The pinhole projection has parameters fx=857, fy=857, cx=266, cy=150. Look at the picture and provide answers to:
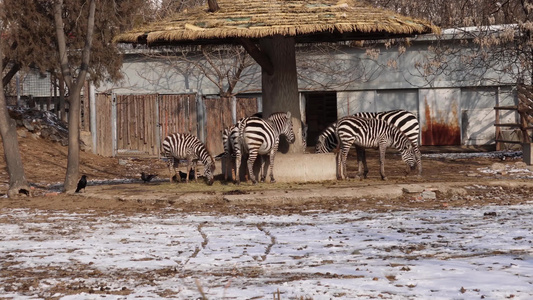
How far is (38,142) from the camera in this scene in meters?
28.3

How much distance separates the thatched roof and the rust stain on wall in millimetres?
14162

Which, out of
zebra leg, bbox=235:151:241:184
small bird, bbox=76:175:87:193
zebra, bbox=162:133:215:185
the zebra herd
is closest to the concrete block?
the zebra herd

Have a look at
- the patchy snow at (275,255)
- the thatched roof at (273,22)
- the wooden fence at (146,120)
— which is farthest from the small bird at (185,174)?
the wooden fence at (146,120)

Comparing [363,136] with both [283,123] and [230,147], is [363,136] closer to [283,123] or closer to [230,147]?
[283,123]

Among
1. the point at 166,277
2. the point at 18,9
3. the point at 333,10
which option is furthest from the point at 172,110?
the point at 166,277

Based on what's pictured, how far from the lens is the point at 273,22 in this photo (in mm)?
16172

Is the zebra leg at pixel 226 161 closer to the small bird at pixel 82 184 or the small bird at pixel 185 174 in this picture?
the small bird at pixel 185 174

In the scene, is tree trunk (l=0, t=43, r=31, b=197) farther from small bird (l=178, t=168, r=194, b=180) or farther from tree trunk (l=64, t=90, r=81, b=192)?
small bird (l=178, t=168, r=194, b=180)

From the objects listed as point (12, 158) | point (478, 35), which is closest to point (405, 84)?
point (478, 35)

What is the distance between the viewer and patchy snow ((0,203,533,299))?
7.36 m

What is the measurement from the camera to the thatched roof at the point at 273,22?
16062 millimetres

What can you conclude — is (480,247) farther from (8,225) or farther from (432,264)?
(8,225)

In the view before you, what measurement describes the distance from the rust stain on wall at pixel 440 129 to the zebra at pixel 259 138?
48.3 ft

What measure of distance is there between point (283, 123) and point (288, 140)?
25.0 inches
